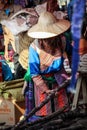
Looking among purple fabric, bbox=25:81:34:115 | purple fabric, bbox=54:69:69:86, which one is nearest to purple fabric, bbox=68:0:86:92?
purple fabric, bbox=54:69:69:86

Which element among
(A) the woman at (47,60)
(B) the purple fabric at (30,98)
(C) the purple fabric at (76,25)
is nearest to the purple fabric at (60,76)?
(A) the woman at (47,60)

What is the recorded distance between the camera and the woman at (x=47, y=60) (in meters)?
3.51

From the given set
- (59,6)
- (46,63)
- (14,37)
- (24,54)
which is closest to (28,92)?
(46,63)

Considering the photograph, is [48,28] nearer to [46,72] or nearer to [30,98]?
[46,72]

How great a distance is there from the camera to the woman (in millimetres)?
3506

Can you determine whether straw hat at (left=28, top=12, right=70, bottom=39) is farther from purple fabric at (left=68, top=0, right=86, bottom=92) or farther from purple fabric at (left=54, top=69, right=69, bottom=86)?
purple fabric at (left=68, top=0, right=86, bottom=92)

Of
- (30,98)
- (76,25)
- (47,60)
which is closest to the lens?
(76,25)

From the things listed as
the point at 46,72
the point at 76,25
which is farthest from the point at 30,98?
the point at 76,25

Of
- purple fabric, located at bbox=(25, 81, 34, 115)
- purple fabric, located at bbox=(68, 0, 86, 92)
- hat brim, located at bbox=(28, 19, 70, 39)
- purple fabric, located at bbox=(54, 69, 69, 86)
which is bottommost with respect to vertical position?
purple fabric, located at bbox=(25, 81, 34, 115)

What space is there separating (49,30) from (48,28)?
0.17ft

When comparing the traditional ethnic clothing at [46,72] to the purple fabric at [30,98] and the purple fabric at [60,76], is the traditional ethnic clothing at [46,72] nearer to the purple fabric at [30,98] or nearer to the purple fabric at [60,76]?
the purple fabric at [60,76]

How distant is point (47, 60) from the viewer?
3518 millimetres

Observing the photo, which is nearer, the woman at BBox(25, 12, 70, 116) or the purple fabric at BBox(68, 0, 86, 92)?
the purple fabric at BBox(68, 0, 86, 92)

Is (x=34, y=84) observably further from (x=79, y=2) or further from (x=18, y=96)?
(x=79, y=2)
